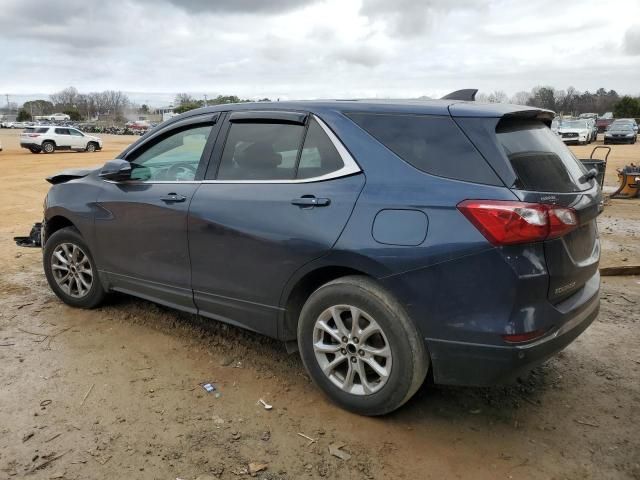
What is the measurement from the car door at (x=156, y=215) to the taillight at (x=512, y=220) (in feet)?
6.52

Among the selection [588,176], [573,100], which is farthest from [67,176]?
[573,100]

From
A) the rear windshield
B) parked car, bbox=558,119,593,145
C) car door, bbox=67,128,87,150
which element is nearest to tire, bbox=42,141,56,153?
car door, bbox=67,128,87,150

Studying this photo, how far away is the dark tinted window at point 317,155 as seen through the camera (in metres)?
3.27

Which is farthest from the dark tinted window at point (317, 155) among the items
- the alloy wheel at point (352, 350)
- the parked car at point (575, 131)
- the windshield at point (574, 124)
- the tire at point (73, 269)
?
the windshield at point (574, 124)

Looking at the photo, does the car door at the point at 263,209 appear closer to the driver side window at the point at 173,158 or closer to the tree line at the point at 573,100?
the driver side window at the point at 173,158

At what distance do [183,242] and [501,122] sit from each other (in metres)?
2.18

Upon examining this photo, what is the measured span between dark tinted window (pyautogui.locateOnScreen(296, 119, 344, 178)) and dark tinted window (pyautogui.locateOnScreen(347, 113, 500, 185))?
9.4 inches

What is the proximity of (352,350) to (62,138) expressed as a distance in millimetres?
31667

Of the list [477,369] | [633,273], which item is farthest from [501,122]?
[633,273]

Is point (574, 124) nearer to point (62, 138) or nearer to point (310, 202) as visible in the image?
point (62, 138)

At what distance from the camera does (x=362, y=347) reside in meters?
3.10

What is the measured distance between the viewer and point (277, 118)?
143 inches

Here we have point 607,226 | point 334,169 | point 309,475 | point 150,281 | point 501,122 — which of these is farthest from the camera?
point 607,226

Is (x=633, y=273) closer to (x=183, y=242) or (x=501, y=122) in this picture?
(x=501, y=122)
